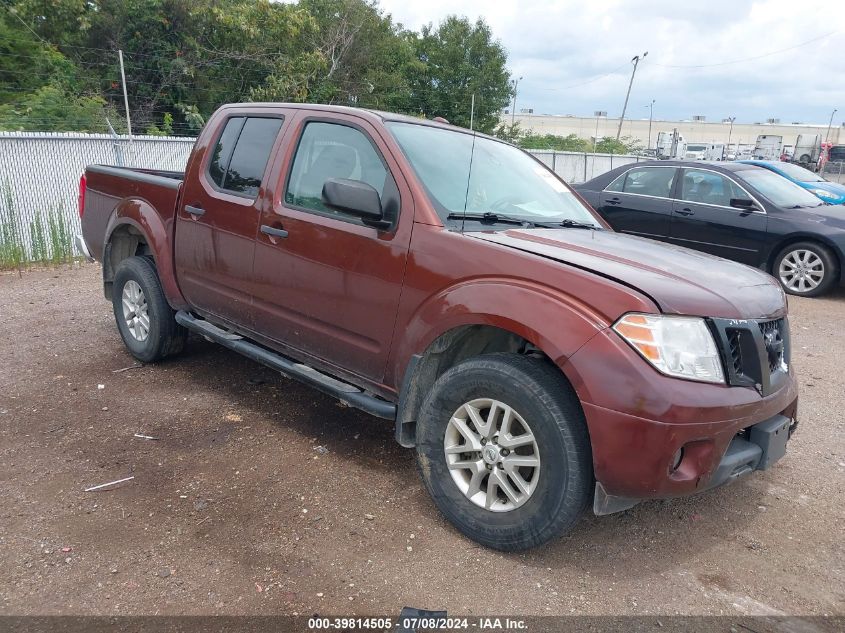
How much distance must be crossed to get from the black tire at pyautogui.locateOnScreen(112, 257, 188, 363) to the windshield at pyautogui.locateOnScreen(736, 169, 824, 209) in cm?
760

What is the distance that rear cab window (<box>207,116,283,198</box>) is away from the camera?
414 centimetres

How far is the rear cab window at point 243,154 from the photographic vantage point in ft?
13.6

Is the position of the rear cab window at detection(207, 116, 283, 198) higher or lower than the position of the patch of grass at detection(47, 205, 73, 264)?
higher

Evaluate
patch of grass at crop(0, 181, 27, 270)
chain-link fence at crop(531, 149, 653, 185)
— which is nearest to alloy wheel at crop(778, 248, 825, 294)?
patch of grass at crop(0, 181, 27, 270)

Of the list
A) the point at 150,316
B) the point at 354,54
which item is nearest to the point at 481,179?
the point at 150,316

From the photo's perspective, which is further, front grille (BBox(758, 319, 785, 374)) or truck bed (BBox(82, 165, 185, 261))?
truck bed (BBox(82, 165, 185, 261))

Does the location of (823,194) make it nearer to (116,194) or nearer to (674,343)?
(674,343)

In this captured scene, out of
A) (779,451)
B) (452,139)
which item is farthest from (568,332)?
(452,139)

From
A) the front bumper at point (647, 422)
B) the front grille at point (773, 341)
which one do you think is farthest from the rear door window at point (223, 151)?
the front grille at point (773, 341)

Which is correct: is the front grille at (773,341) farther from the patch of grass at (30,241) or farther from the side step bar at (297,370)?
the patch of grass at (30,241)

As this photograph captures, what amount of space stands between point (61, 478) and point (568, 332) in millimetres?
2748

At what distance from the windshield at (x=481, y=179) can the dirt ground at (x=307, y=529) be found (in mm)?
1535

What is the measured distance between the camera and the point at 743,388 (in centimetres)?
269

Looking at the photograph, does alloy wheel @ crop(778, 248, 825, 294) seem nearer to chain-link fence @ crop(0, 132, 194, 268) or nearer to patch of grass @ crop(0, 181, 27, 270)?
chain-link fence @ crop(0, 132, 194, 268)
